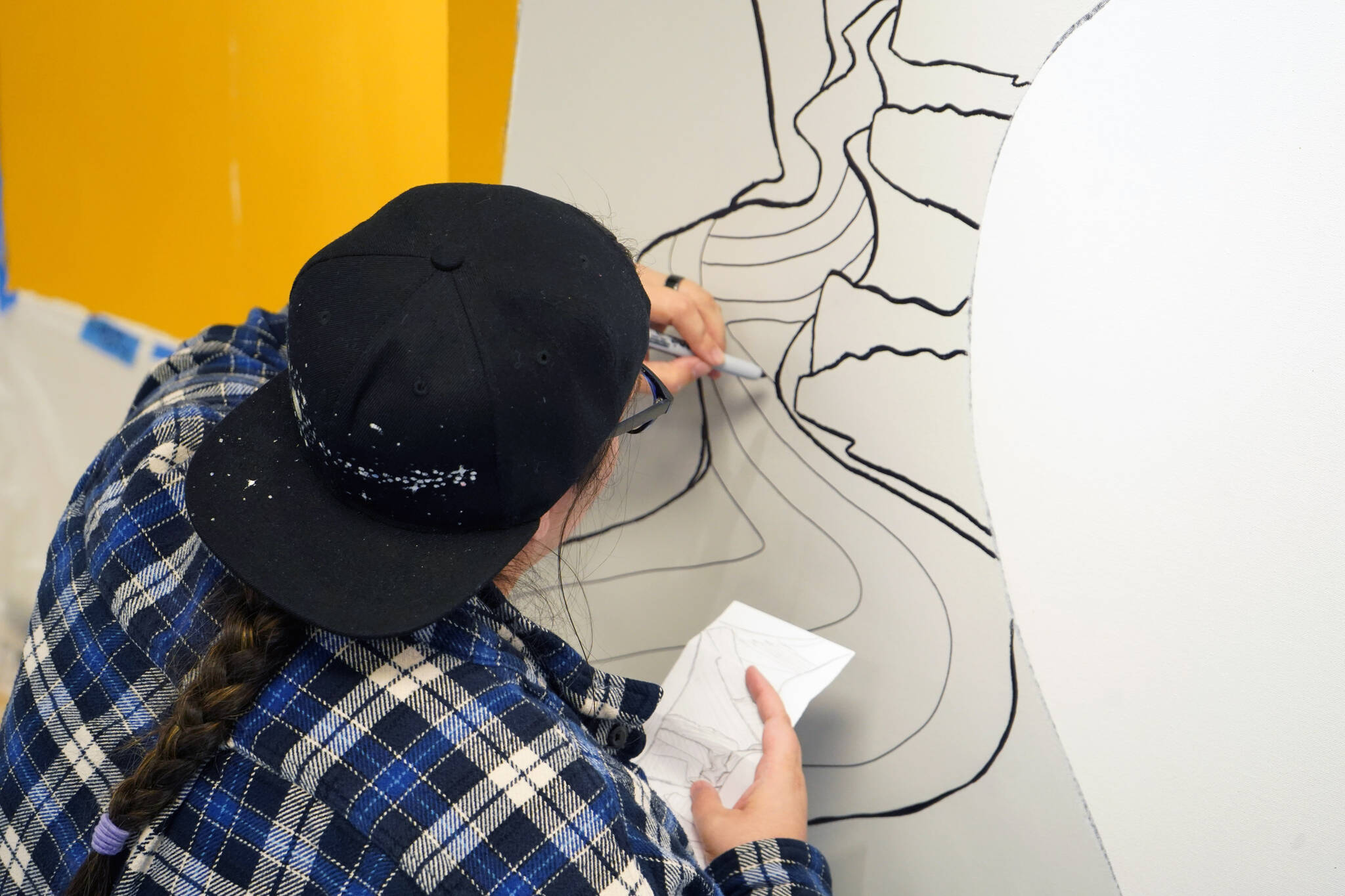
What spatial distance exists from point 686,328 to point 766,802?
52cm

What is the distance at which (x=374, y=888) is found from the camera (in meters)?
0.57

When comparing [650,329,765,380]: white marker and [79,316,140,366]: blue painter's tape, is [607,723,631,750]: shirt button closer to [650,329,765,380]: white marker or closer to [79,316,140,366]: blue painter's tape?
[650,329,765,380]: white marker

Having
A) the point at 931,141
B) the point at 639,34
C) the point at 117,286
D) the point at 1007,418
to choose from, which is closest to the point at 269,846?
the point at 1007,418

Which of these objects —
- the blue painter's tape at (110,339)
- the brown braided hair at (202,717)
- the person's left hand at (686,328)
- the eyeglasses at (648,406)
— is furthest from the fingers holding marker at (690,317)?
the blue painter's tape at (110,339)

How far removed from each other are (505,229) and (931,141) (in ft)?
1.47

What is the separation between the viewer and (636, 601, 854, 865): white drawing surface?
0.92 metres

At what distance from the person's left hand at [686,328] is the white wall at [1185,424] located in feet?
1.11

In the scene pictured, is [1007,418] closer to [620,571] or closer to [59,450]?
[620,571]

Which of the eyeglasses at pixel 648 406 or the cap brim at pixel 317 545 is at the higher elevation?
the eyeglasses at pixel 648 406

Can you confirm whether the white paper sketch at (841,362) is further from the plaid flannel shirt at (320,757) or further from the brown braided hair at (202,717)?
the brown braided hair at (202,717)

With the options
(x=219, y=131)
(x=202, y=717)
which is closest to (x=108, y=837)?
(x=202, y=717)

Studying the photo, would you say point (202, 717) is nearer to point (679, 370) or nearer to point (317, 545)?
point (317, 545)

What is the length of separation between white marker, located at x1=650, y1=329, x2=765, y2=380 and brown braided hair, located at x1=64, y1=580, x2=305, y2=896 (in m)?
0.55

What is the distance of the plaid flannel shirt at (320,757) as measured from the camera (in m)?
0.58
